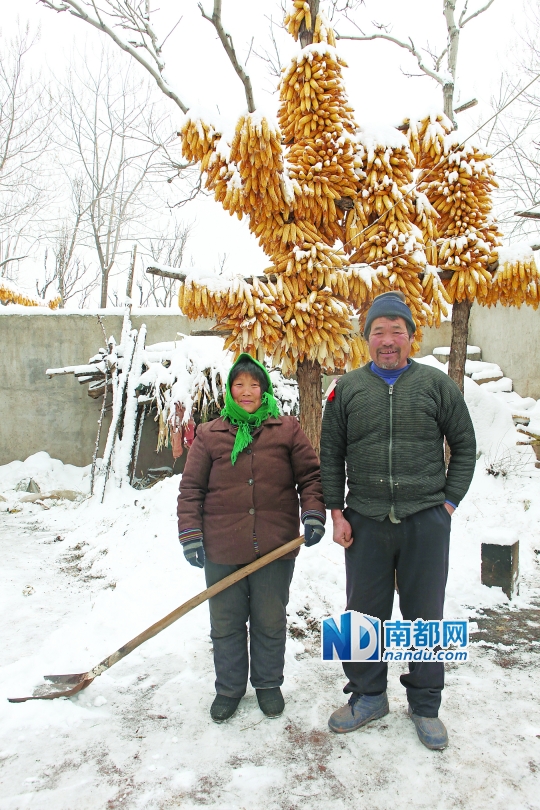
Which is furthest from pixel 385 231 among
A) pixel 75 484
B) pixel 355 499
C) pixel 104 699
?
pixel 75 484

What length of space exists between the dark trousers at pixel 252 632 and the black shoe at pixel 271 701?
0.09 ft

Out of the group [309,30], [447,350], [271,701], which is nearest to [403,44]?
[309,30]

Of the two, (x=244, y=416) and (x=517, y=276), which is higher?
(x=517, y=276)

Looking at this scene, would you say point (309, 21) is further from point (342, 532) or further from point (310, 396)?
point (342, 532)

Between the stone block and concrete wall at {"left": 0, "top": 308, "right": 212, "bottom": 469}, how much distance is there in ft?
22.5

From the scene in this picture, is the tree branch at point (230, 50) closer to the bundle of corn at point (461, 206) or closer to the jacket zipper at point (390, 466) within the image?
the bundle of corn at point (461, 206)

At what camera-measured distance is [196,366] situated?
773 centimetres

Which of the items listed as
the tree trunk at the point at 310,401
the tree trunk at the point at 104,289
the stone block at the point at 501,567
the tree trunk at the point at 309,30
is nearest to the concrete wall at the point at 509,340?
the stone block at the point at 501,567

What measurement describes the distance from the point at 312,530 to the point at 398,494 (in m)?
0.46

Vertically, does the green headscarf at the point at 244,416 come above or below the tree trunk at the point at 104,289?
below

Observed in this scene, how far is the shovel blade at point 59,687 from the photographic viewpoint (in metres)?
2.86

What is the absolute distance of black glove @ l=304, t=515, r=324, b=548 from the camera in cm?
278

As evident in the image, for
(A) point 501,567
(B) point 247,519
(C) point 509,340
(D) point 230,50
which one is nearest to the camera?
(B) point 247,519
